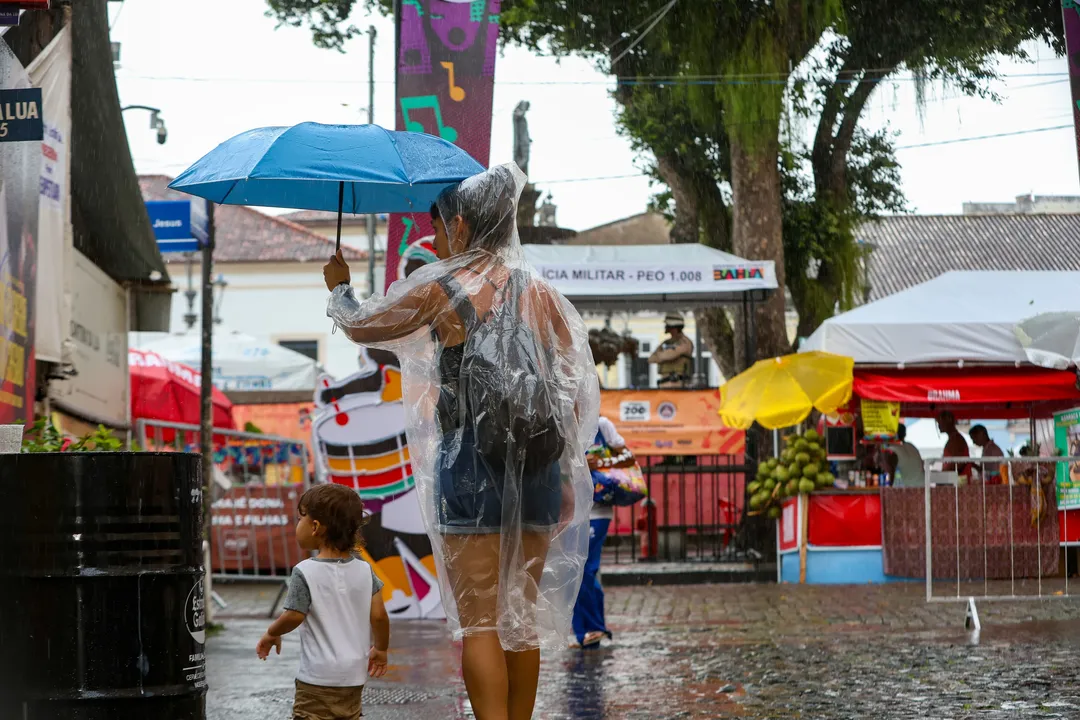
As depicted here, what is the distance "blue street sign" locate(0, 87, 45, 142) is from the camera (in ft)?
22.3

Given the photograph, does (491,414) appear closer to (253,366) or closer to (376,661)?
(376,661)

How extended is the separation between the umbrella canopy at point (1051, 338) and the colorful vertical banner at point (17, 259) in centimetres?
995

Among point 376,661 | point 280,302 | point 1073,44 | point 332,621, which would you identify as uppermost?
point 280,302

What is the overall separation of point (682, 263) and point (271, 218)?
125 ft

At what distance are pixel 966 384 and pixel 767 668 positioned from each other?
25.7 ft

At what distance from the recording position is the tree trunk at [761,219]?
1814 cm

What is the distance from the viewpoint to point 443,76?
11.1 m

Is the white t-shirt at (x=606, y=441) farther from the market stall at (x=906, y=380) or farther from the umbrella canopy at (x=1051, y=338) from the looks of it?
the umbrella canopy at (x=1051, y=338)

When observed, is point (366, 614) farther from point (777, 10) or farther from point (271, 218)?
point (271, 218)

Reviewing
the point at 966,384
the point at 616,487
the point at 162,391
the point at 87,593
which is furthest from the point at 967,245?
the point at 87,593

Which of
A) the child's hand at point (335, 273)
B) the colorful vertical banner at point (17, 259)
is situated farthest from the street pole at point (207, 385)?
the child's hand at point (335, 273)

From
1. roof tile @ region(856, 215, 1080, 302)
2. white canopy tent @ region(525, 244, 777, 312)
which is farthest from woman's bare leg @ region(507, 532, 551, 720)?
roof tile @ region(856, 215, 1080, 302)

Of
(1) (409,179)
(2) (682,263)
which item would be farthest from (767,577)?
(1) (409,179)

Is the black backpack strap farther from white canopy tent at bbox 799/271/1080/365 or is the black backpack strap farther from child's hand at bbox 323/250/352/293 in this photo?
white canopy tent at bbox 799/271/1080/365
